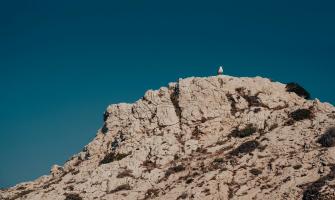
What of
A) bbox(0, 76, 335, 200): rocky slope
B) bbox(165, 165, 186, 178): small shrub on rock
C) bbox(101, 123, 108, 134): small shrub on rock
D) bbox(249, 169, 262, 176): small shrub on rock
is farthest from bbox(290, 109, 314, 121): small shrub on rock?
bbox(101, 123, 108, 134): small shrub on rock

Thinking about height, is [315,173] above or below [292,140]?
below

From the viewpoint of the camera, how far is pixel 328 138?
45469 millimetres

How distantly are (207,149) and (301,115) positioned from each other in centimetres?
1027

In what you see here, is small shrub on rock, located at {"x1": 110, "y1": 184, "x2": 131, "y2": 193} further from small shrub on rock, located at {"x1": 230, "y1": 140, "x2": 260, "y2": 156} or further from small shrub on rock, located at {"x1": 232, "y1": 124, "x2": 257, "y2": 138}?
small shrub on rock, located at {"x1": 232, "y1": 124, "x2": 257, "y2": 138}

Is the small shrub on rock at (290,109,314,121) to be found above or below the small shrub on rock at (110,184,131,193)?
above

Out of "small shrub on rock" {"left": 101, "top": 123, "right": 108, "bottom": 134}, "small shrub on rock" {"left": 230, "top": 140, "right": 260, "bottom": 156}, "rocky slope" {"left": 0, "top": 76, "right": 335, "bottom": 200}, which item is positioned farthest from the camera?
"small shrub on rock" {"left": 101, "top": 123, "right": 108, "bottom": 134}

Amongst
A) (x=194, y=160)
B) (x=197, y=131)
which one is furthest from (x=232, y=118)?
(x=194, y=160)

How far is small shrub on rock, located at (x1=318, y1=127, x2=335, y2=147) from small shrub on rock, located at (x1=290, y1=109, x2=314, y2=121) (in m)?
5.70

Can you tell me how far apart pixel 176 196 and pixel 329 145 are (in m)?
14.2

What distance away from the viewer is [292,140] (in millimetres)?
48125

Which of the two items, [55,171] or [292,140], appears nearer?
[292,140]

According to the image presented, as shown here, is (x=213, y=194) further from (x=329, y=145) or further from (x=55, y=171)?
(x=55, y=171)

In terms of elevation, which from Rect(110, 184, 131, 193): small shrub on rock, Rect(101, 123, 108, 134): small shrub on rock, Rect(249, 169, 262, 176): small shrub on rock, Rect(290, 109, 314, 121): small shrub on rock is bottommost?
Rect(249, 169, 262, 176): small shrub on rock

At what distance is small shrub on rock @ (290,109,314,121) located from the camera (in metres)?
52.2
